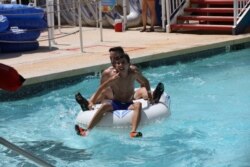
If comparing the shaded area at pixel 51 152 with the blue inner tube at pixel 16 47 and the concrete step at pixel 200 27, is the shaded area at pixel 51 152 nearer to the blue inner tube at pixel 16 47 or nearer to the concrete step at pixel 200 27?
the blue inner tube at pixel 16 47

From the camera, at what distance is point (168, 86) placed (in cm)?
946

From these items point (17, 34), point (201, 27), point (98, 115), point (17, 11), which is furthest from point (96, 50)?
point (98, 115)

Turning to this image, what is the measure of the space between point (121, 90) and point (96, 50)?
4827 millimetres

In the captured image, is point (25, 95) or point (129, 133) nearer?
point (129, 133)

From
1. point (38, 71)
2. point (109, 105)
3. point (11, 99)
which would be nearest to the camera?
point (109, 105)

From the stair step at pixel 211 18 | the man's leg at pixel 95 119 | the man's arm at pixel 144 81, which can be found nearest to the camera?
the man's leg at pixel 95 119

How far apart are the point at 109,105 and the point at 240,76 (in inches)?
169

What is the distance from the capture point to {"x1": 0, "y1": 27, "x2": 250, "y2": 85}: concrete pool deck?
942 centimetres

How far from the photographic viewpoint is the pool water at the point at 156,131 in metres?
5.68

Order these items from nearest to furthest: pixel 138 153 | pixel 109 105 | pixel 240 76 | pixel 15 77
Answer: pixel 15 77
pixel 138 153
pixel 109 105
pixel 240 76

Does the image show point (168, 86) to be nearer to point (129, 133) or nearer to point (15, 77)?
point (129, 133)

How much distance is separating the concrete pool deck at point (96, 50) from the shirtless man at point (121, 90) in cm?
241

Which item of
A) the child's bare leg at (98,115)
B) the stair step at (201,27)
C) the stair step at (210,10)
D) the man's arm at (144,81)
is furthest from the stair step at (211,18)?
the child's bare leg at (98,115)

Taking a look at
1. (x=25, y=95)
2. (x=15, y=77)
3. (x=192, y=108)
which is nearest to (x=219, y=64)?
(x=192, y=108)
